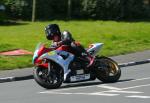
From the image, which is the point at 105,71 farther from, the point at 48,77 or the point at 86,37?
the point at 86,37

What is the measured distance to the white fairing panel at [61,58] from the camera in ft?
52.3

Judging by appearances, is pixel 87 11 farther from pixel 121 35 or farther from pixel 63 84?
pixel 63 84

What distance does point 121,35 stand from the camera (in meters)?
29.2

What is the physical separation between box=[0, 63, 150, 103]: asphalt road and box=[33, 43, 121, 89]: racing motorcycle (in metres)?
0.20

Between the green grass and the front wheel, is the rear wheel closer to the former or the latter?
the front wheel

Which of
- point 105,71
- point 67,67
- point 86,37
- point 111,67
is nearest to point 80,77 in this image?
point 67,67

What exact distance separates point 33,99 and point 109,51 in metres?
10.6

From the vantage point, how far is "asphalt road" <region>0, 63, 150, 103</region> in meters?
13.9

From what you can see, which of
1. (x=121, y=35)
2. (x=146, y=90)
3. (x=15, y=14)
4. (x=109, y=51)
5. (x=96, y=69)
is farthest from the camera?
(x=15, y=14)

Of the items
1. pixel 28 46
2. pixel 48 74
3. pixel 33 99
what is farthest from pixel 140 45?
pixel 33 99

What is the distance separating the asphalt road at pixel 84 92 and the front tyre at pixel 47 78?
16 centimetres

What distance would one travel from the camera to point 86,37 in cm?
2800

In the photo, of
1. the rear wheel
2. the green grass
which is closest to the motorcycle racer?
the rear wheel

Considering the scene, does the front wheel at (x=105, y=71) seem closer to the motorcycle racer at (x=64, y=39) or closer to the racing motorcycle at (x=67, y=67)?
the racing motorcycle at (x=67, y=67)
